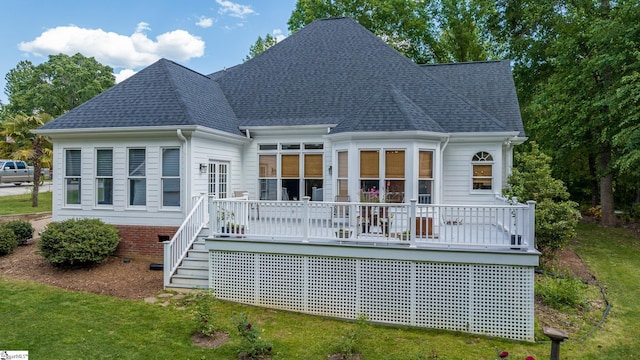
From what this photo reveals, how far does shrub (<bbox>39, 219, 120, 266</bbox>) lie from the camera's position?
350 inches

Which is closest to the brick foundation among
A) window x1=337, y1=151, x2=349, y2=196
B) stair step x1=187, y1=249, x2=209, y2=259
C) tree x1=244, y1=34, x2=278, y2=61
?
stair step x1=187, y1=249, x2=209, y2=259

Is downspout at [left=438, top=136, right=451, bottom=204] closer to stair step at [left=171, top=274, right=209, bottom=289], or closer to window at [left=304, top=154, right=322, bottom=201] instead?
window at [left=304, top=154, right=322, bottom=201]

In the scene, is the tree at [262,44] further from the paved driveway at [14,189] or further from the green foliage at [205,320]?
the green foliage at [205,320]

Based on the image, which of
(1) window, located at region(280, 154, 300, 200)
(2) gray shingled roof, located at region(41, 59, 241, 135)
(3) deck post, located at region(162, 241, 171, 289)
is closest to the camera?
(3) deck post, located at region(162, 241, 171, 289)

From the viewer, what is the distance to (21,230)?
36.9 feet

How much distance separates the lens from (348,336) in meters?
5.98

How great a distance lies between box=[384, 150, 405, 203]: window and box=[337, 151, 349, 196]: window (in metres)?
1.12

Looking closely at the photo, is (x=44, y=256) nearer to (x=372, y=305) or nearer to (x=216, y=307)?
(x=216, y=307)

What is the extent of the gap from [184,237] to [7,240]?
5.64 metres

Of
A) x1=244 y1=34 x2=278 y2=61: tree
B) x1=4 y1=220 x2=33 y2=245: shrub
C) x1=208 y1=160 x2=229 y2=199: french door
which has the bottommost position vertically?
x1=4 y1=220 x2=33 y2=245: shrub

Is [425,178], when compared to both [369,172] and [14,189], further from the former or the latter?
[14,189]

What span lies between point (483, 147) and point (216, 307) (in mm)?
8903

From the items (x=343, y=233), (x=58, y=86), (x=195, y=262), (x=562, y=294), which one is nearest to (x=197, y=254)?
(x=195, y=262)

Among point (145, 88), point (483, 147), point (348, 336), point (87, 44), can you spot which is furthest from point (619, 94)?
point (87, 44)
